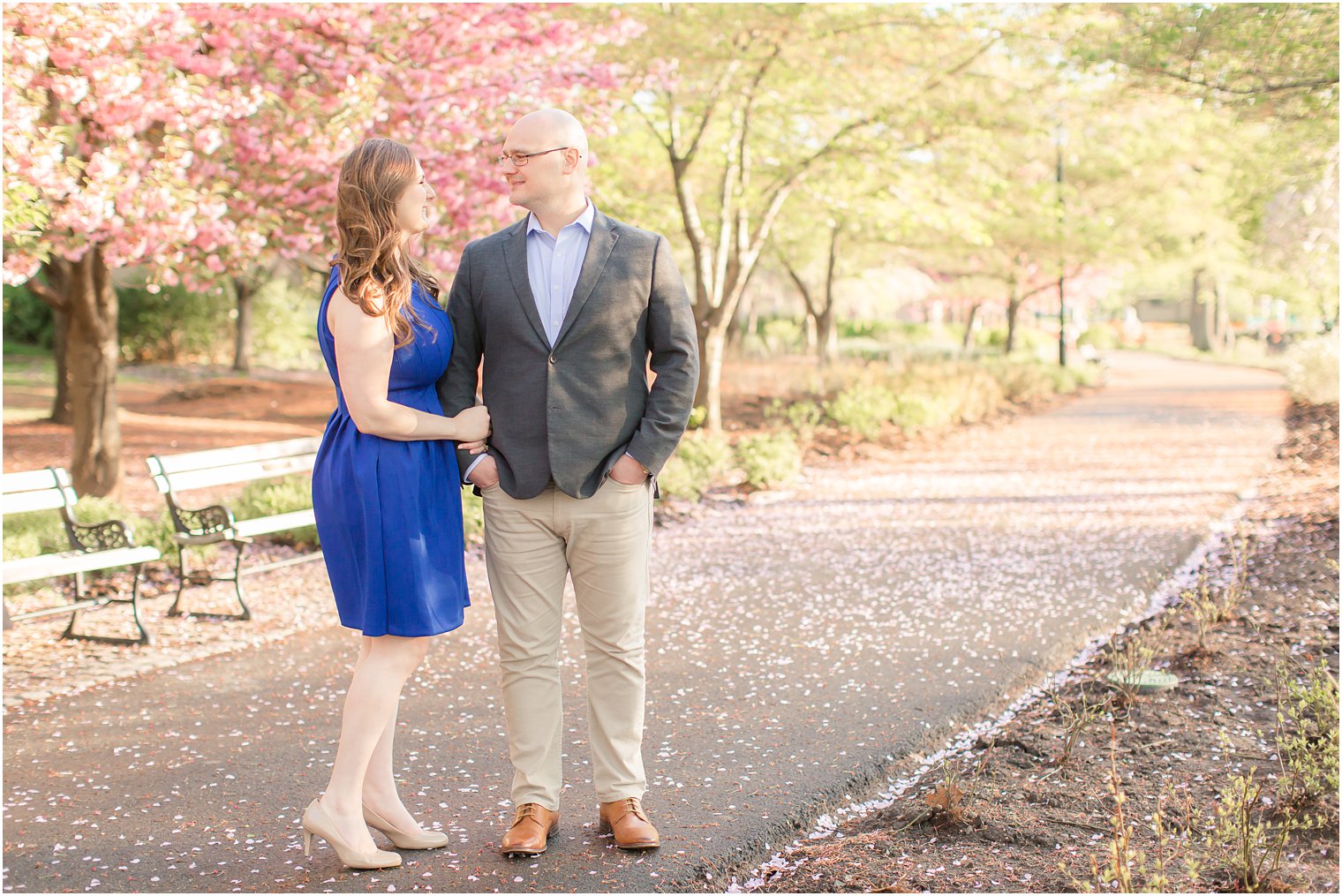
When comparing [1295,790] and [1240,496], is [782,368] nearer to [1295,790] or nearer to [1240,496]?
[1240,496]

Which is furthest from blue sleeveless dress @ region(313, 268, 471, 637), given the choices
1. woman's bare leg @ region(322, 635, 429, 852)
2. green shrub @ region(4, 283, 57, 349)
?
green shrub @ region(4, 283, 57, 349)

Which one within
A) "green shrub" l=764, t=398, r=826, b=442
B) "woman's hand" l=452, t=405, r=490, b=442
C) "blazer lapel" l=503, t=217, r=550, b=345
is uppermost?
"blazer lapel" l=503, t=217, r=550, b=345

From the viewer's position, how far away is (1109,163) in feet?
91.8

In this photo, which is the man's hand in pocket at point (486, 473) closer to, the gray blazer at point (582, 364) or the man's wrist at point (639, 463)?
the gray blazer at point (582, 364)

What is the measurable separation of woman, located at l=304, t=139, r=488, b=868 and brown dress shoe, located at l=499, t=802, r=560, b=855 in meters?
0.34

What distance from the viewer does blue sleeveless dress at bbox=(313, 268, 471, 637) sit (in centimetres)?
332

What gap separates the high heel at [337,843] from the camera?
3.31m

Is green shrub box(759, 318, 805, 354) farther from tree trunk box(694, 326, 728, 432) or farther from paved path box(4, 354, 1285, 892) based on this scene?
paved path box(4, 354, 1285, 892)

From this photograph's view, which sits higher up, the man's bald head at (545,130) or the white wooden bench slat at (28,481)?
the man's bald head at (545,130)

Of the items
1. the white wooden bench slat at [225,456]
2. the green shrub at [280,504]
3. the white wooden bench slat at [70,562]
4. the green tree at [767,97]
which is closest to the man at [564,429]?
the white wooden bench slat at [70,562]

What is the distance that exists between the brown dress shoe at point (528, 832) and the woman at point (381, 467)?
343mm

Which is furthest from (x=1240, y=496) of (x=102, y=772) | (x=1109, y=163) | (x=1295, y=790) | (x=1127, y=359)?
(x=1127, y=359)

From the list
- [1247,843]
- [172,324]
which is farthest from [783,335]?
[1247,843]

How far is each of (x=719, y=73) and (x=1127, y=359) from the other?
3663 centimetres
